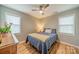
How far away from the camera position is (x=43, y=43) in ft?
4.46

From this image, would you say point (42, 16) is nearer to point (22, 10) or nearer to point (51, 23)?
point (51, 23)

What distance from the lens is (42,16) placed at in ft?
4.88

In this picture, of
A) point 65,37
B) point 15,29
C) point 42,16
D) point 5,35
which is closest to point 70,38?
point 65,37

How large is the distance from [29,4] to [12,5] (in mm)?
281

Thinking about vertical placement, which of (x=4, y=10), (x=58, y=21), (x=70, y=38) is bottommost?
(x=70, y=38)

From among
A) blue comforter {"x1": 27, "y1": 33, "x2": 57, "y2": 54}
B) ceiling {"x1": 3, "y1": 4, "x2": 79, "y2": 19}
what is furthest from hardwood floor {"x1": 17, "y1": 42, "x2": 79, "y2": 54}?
ceiling {"x1": 3, "y1": 4, "x2": 79, "y2": 19}

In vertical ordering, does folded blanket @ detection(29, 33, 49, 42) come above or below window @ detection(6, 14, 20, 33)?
below

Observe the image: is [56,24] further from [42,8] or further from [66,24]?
[42,8]

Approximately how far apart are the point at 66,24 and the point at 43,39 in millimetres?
474

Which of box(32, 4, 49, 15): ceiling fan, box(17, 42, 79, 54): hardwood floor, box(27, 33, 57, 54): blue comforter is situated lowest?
box(17, 42, 79, 54): hardwood floor

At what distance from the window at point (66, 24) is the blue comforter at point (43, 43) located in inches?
7.3

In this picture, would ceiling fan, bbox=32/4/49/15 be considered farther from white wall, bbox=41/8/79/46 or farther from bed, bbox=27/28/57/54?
bed, bbox=27/28/57/54

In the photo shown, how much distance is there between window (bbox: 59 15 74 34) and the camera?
4.67ft
